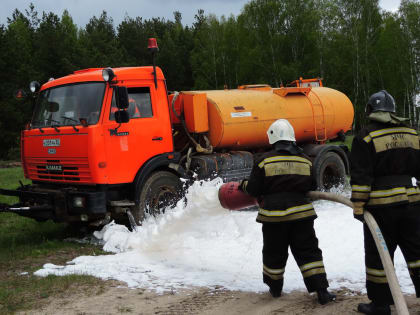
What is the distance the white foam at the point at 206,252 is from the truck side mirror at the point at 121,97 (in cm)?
182

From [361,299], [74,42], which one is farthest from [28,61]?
[361,299]

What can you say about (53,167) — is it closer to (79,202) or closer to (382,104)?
(79,202)

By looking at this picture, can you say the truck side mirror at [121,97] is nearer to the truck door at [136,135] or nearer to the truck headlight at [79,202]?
the truck door at [136,135]

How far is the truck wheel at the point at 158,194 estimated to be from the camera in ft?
25.0

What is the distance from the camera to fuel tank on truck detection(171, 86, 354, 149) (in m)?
8.72

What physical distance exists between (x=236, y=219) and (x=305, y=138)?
330 centimetres

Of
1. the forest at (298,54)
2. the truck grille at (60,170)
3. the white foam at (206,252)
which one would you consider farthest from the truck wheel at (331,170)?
the forest at (298,54)

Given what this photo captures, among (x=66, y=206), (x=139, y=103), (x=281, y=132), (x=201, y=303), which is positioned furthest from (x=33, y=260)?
(x=281, y=132)

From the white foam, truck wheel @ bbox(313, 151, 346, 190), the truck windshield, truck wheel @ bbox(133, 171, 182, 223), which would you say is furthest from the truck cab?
truck wheel @ bbox(313, 151, 346, 190)

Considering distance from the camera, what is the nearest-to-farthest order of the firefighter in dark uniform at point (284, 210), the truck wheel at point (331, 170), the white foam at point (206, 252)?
the firefighter in dark uniform at point (284, 210)
the white foam at point (206, 252)
the truck wheel at point (331, 170)

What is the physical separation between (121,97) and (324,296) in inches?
157

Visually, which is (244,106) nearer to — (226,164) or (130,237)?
(226,164)

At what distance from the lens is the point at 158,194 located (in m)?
7.87

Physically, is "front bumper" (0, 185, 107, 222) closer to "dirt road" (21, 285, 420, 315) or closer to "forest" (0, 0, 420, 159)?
"dirt road" (21, 285, 420, 315)
